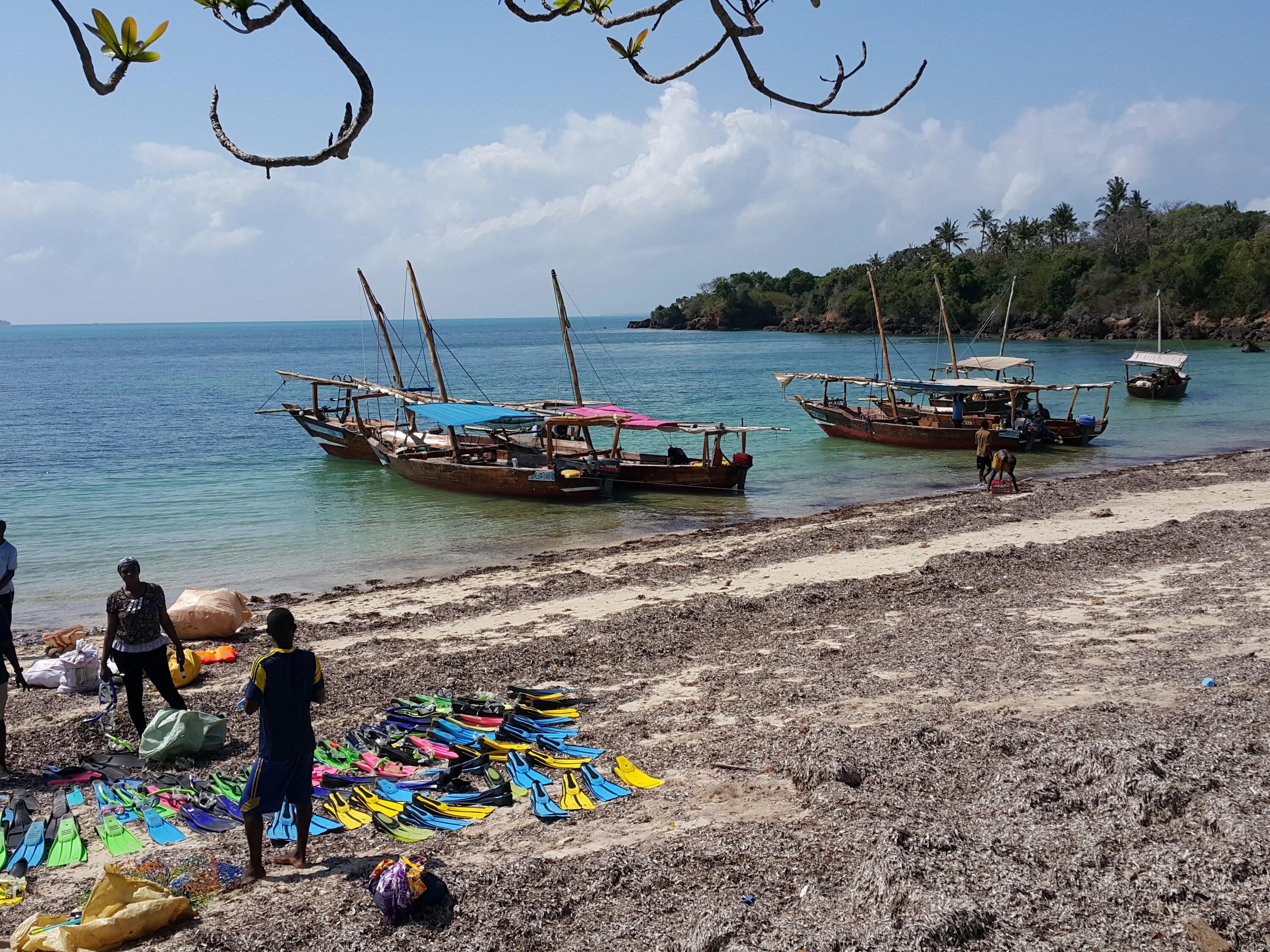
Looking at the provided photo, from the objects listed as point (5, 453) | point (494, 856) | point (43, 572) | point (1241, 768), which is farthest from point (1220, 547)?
point (5, 453)

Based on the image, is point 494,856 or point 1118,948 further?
point 494,856

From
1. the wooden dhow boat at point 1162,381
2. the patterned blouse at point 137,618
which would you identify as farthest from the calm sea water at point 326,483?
the patterned blouse at point 137,618

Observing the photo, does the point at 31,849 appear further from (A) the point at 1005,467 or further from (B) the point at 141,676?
(A) the point at 1005,467

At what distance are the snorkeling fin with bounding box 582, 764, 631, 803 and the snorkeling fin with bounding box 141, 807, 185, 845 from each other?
267cm

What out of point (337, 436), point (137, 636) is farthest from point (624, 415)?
point (137, 636)

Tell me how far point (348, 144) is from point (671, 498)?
21790 mm

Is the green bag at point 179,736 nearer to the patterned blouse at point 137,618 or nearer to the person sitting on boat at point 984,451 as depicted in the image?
the patterned blouse at point 137,618

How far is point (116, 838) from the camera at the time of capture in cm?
635

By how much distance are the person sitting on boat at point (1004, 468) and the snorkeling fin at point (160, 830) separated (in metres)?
19.7

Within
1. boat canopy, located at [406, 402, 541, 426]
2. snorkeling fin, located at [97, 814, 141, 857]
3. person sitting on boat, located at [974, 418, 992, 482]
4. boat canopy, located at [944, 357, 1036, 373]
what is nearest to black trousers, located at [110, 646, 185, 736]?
snorkeling fin, located at [97, 814, 141, 857]

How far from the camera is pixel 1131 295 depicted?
97.8 metres

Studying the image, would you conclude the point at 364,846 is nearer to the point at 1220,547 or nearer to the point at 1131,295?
the point at 1220,547

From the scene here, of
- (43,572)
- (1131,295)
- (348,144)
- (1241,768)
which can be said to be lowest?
(43,572)

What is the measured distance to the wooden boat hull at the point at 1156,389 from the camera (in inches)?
1874
